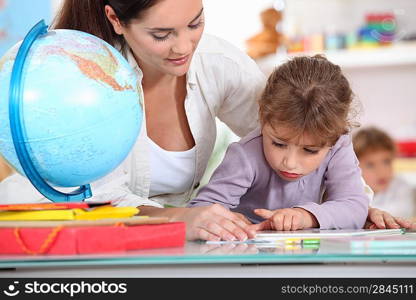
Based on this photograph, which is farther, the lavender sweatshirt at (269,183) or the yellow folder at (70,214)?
the lavender sweatshirt at (269,183)

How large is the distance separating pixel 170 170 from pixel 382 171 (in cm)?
237

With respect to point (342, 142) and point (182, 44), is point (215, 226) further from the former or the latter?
point (342, 142)

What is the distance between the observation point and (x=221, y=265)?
0.94 metres

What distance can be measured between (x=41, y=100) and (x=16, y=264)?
0.38 m

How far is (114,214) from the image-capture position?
1.15m

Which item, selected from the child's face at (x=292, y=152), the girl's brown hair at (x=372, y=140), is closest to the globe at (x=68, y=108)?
the child's face at (x=292, y=152)

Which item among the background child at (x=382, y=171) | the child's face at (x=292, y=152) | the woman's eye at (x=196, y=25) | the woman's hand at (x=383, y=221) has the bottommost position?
the background child at (x=382, y=171)

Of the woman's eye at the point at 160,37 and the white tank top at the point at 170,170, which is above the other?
the woman's eye at the point at 160,37

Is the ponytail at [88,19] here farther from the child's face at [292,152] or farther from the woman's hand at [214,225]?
the woman's hand at [214,225]

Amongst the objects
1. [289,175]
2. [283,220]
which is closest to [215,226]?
[283,220]

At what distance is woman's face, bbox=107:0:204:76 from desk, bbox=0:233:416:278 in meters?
0.75

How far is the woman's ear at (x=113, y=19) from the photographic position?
66.4 inches

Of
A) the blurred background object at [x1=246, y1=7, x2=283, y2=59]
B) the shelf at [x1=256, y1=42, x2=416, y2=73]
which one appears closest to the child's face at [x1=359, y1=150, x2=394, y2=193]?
the shelf at [x1=256, y1=42, x2=416, y2=73]

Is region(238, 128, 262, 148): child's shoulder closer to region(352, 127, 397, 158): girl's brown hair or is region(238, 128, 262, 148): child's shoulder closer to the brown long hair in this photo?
the brown long hair
